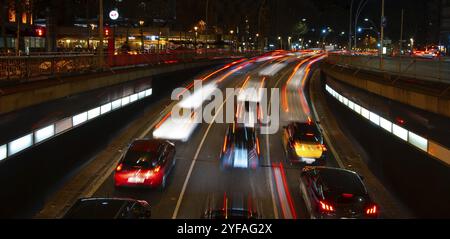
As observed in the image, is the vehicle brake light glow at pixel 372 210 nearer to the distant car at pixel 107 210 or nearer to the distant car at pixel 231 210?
the distant car at pixel 231 210

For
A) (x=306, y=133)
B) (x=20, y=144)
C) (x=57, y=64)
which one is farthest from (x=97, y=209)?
(x=57, y=64)

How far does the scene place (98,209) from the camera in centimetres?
1377

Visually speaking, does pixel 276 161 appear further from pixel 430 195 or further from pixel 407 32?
pixel 407 32

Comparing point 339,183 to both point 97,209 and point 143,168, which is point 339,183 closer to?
point 143,168

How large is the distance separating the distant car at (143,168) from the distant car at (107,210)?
188 inches

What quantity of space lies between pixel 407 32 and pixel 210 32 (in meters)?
41.4

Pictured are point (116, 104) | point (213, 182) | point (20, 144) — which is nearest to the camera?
point (20, 144)

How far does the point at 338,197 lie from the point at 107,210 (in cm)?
702

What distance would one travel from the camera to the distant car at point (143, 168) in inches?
773

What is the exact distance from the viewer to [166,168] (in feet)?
69.6

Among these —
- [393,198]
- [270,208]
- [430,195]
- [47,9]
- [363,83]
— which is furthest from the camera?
[47,9]

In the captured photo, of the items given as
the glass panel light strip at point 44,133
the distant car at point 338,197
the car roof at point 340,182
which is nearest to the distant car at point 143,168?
the glass panel light strip at point 44,133
